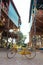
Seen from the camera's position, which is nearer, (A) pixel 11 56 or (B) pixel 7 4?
(A) pixel 11 56

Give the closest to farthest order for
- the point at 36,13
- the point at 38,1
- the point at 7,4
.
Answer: the point at 36,13 → the point at 38,1 → the point at 7,4

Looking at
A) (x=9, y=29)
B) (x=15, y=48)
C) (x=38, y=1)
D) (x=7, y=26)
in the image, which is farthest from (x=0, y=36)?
(x=15, y=48)

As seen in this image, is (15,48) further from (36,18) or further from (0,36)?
(0,36)

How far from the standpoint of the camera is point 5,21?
24375 mm

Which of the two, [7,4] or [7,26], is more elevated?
[7,4]

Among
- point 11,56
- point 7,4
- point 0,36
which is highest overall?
point 7,4

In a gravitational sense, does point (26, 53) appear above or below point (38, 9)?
below

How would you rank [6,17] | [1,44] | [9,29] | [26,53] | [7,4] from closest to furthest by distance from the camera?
[26,53], [6,17], [7,4], [9,29], [1,44]

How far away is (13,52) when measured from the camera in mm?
13234

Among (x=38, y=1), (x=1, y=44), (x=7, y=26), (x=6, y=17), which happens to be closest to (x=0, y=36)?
(x=1, y=44)

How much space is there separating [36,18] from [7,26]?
7817 millimetres

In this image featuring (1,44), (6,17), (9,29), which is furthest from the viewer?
(1,44)

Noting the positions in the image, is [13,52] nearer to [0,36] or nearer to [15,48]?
[15,48]

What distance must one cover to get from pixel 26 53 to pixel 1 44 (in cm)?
1946
